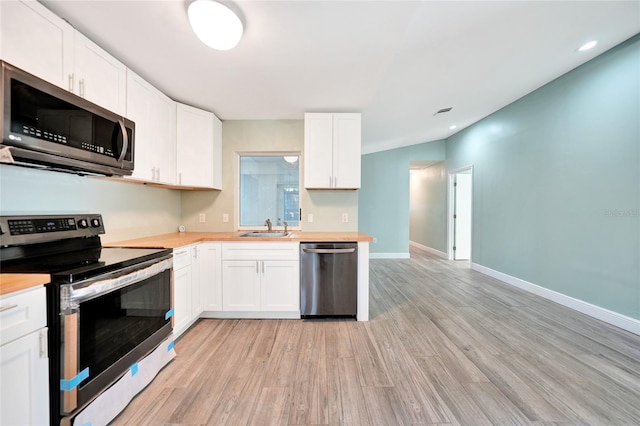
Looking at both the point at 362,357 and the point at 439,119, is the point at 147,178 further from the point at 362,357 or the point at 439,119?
the point at 439,119

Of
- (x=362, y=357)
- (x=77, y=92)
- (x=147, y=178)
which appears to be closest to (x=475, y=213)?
(x=362, y=357)

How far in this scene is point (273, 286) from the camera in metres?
2.65

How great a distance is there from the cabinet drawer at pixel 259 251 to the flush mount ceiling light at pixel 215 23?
5.88ft

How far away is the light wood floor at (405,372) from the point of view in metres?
1.46

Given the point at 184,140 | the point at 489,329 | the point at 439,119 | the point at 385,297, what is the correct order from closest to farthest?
the point at 489,329, the point at 184,140, the point at 385,297, the point at 439,119

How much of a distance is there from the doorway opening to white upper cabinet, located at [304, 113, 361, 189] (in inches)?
156

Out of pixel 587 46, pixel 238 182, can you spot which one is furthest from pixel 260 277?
pixel 587 46

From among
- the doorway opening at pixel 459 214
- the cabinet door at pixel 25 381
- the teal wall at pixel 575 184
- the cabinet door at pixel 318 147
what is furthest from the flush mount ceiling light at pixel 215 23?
the doorway opening at pixel 459 214

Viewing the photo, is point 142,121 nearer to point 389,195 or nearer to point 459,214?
point 389,195

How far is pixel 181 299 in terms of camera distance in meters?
2.22

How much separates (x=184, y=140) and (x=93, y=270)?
1.88m

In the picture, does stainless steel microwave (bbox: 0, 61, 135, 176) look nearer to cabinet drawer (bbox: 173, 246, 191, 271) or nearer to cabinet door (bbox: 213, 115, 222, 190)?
cabinet drawer (bbox: 173, 246, 191, 271)

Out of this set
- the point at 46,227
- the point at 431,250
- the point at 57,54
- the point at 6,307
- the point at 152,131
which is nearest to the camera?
Answer: the point at 6,307

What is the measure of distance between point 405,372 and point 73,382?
200 cm
